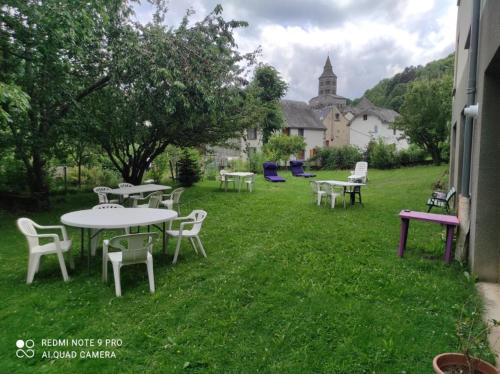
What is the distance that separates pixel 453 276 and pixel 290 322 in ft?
7.70

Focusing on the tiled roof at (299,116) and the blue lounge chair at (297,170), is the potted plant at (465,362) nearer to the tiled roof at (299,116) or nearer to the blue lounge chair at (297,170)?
the blue lounge chair at (297,170)

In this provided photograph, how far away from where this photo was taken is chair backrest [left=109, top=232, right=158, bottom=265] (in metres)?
3.86

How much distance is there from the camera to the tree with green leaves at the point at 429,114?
20.4m

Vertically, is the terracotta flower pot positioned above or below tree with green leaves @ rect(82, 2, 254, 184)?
below

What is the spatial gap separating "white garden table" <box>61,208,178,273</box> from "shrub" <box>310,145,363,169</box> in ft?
63.8

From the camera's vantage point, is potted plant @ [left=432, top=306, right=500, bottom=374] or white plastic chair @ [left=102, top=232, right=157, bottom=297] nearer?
potted plant @ [left=432, top=306, right=500, bottom=374]

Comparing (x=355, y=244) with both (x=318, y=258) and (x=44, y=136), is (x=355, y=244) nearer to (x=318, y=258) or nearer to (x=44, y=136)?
(x=318, y=258)

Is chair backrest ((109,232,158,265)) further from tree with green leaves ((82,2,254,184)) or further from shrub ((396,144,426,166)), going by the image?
shrub ((396,144,426,166))

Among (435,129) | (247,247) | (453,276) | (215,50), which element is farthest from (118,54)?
(435,129)

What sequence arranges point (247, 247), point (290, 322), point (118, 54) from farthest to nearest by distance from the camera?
point (118, 54)
point (247, 247)
point (290, 322)

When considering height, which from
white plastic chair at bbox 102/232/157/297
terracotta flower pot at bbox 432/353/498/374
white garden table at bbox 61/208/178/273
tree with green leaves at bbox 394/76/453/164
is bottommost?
terracotta flower pot at bbox 432/353/498/374

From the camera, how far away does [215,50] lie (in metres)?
8.31

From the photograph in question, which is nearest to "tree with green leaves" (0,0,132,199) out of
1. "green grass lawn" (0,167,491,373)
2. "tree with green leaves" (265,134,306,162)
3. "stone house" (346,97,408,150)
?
"green grass lawn" (0,167,491,373)

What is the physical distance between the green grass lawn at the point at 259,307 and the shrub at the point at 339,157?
17.1 m
